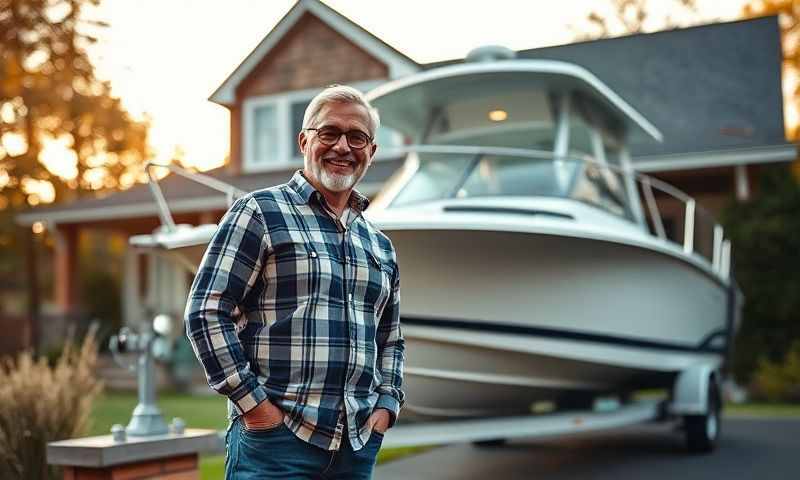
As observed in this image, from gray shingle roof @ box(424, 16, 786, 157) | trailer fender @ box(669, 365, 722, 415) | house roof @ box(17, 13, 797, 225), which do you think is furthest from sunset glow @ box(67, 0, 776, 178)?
gray shingle roof @ box(424, 16, 786, 157)

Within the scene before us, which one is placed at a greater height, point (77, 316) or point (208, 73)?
point (208, 73)

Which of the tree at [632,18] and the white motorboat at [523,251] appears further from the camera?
the tree at [632,18]

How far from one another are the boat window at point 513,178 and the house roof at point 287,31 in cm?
787

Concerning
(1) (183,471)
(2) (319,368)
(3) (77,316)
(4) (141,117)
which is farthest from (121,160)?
(2) (319,368)

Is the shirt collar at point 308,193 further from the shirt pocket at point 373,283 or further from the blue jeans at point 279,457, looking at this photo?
the blue jeans at point 279,457

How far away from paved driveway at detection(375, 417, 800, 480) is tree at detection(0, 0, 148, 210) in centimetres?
871

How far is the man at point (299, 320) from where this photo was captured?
203 centimetres

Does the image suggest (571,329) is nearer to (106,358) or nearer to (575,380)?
(575,380)

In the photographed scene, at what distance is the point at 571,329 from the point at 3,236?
64.7 ft

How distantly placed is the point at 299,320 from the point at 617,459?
18.9 feet

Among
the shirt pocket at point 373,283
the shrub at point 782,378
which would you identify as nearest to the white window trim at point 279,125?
the shrub at point 782,378

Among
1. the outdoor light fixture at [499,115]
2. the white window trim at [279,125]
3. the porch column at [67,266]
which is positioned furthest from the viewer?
the porch column at [67,266]

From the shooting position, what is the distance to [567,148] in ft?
21.5

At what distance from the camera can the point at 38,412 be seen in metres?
4.19
